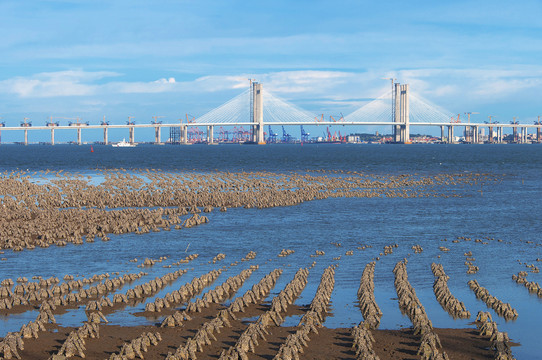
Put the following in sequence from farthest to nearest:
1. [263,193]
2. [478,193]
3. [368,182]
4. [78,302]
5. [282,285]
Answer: [368,182], [478,193], [263,193], [282,285], [78,302]

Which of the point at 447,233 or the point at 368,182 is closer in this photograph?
the point at 447,233

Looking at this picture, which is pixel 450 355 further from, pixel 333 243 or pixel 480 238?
pixel 480 238

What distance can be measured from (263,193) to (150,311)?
29.3 m

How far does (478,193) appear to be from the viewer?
50312 millimetres

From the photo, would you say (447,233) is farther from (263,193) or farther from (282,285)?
(263,193)

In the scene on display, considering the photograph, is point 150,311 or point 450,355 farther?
point 150,311

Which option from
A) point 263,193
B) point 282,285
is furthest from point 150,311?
point 263,193

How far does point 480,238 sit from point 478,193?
71.7ft

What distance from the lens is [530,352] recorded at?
14258 mm

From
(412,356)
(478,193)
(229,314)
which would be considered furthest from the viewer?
(478,193)

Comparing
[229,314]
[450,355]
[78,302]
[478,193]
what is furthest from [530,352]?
[478,193]

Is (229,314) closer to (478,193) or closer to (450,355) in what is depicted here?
(450,355)

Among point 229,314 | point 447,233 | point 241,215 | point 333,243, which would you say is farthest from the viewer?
point 241,215

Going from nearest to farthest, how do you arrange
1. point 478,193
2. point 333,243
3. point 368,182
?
1. point 333,243
2. point 478,193
3. point 368,182
